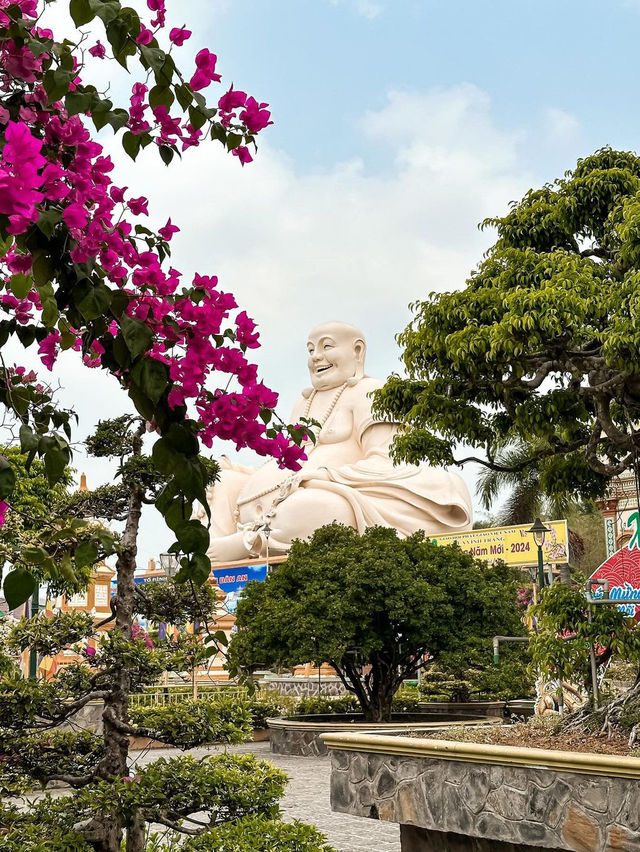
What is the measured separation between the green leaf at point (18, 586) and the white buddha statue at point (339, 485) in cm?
1969

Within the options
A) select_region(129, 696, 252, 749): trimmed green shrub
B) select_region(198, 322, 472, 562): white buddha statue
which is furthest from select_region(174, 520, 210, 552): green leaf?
select_region(198, 322, 472, 562): white buddha statue

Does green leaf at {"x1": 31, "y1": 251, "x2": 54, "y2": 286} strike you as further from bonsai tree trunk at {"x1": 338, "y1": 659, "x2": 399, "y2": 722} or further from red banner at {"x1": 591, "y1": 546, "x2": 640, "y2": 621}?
bonsai tree trunk at {"x1": 338, "y1": 659, "x2": 399, "y2": 722}

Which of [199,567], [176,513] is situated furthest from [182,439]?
[199,567]

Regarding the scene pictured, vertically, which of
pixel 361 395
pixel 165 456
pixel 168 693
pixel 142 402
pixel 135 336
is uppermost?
pixel 361 395

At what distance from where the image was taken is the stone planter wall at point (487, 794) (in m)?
5.28

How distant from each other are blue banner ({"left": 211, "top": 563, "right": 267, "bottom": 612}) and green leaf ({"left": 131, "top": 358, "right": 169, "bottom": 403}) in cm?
1995

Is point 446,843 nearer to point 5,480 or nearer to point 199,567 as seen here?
point 199,567

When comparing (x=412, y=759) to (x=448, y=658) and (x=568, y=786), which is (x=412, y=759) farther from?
(x=448, y=658)

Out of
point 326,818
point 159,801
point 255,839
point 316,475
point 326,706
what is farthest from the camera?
point 316,475

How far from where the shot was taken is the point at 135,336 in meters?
1.97

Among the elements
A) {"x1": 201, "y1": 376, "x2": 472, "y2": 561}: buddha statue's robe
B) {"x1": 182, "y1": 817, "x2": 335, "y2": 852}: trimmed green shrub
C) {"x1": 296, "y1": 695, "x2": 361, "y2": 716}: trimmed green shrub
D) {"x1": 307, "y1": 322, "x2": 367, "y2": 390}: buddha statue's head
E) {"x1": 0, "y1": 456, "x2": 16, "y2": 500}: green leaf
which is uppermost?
{"x1": 307, "y1": 322, "x2": 367, "y2": 390}: buddha statue's head

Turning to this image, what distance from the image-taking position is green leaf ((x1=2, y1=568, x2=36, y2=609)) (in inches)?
71.7

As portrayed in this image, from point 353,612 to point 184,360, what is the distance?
1109 centimetres

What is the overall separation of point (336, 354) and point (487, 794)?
19902 mm
